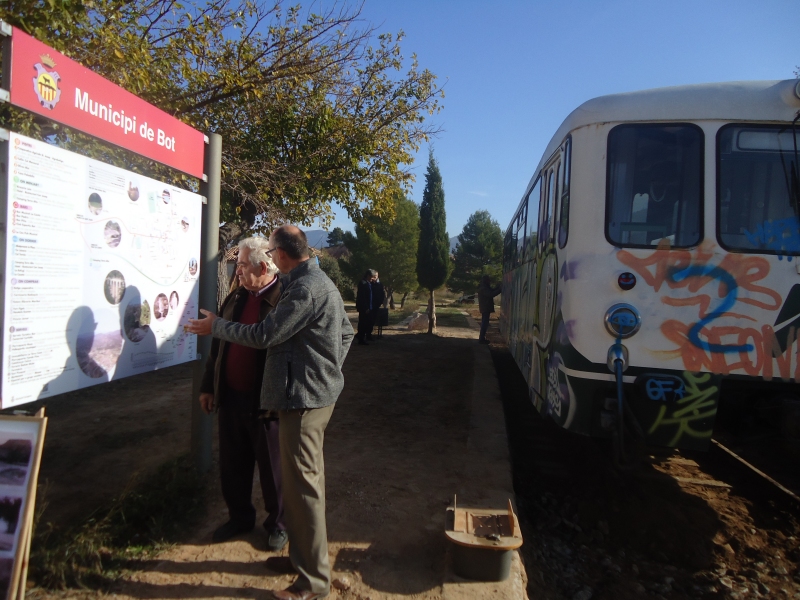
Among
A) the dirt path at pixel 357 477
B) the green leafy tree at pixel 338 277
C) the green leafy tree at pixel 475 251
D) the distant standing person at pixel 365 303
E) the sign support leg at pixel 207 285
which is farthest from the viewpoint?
the green leafy tree at pixel 475 251

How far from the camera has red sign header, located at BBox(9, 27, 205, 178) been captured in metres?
2.60

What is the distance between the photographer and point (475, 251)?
45656mm

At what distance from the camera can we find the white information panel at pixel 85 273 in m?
2.64

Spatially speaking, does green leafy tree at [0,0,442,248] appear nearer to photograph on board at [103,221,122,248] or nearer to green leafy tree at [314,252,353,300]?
photograph on board at [103,221,122,248]

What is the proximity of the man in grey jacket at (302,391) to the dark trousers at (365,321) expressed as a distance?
10312 mm

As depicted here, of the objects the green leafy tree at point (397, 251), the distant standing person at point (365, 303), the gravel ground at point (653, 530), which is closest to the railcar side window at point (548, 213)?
the gravel ground at point (653, 530)

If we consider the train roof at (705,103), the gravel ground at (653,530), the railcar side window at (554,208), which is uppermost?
the train roof at (705,103)

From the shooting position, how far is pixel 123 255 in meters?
3.34

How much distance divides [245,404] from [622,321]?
252cm

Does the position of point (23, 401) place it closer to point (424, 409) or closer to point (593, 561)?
point (593, 561)

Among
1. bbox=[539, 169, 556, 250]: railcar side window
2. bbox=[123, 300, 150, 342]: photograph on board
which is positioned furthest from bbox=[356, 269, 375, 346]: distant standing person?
bbox=[123, 300, 150, 342]: photograph on board

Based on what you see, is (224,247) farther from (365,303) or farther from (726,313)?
(726,313)

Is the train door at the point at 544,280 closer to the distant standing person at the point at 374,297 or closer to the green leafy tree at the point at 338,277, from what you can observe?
the distant standing person at the point at 374,297

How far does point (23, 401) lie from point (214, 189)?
2.14 metres
